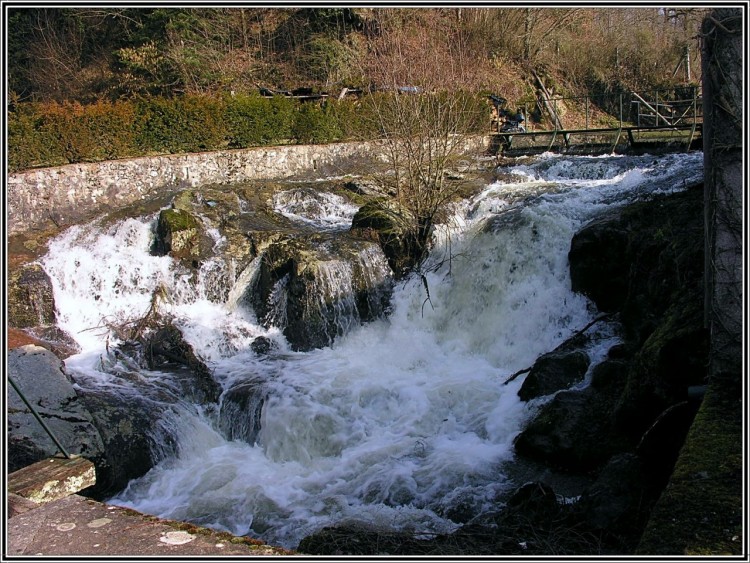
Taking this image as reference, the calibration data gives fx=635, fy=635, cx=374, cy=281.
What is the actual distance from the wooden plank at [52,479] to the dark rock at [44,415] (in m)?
3.86

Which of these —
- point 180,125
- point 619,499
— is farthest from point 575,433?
point 180,125

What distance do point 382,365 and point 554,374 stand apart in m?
3.04

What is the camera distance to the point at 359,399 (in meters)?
9.07

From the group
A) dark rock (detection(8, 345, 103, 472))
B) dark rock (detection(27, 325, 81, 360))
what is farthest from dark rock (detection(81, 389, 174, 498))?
dark rock (detection(27, 325, 81, 360))

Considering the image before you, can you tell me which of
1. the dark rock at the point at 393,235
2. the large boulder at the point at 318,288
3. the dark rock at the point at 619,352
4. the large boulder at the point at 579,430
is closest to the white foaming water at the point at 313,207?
the dark rock at the point at 393,235

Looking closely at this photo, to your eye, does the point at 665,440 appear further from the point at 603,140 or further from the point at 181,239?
the point at 603,140

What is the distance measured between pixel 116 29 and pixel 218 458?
2237 centimetres

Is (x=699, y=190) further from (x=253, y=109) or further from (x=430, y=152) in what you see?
(x=253, y=109)

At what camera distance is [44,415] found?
8.07 m

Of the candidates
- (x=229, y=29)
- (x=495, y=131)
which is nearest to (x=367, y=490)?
(x=495, y=131)

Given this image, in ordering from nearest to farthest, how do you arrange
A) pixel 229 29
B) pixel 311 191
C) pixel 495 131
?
pixel 311 191 < pixel 495 131 < pixel 229 29

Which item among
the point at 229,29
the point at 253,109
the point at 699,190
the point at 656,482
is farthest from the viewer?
the point at 229,29

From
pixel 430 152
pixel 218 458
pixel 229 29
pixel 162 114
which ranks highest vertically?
pixel 229 29

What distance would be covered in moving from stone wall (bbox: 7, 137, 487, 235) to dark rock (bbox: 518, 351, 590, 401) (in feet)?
27.1
